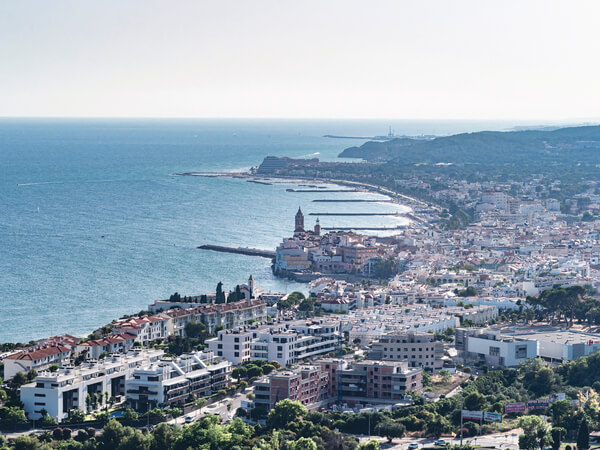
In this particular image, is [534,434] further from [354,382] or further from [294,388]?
[294,388]

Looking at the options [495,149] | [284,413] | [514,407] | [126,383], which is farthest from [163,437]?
[495,149]

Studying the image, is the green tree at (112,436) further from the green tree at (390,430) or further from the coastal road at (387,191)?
the coastal road at (387,191)

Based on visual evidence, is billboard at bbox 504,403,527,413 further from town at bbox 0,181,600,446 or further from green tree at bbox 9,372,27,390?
green tree at bbox 9,372,27,390

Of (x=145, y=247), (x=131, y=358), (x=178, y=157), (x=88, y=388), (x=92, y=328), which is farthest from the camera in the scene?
(x=178, y=157)

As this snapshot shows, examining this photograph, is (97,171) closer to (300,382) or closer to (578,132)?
(578,132)

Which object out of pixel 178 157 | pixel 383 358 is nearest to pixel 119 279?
pixel 383 358

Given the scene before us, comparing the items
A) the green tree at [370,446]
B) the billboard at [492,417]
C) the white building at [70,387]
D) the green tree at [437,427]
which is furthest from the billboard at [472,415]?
the white building at [70,387]

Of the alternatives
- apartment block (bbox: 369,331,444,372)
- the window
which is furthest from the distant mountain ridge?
apartment block (bbox: 369,331,444,372)
